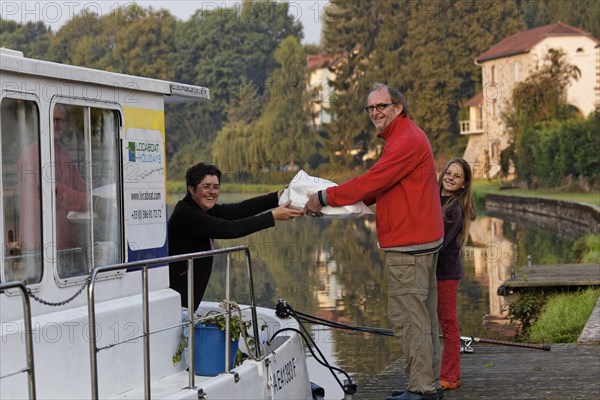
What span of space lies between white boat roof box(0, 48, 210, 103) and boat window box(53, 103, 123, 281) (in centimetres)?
16

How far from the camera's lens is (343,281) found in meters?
22.1

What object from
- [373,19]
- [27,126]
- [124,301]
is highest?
[373,19]

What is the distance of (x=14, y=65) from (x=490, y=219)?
36720 mm

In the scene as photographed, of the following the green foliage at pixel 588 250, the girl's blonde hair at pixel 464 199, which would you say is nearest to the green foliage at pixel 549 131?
the green foliage at pixel 588 250

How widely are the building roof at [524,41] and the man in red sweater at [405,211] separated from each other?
63608mm

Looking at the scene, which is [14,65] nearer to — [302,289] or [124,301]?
[124,301]

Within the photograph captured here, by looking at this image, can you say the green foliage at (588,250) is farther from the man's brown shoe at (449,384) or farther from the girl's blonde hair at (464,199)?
the girl's blonde hair at (464,199)

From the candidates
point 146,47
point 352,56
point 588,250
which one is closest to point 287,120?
point 352,56

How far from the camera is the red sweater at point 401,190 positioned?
6.39 metres

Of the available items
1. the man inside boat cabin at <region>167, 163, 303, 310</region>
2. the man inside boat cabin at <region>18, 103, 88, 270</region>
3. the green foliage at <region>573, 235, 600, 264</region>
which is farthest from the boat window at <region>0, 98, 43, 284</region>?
the green foliage at <region>573, 235, 600, 264</region>

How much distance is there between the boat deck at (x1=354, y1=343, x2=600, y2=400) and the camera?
25.9 ft

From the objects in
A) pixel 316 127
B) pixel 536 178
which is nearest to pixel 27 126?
pixel 536 178

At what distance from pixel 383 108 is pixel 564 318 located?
701 centimetres

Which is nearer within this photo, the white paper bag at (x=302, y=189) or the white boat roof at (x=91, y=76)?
the white boat roof at (x=91, y=76)
